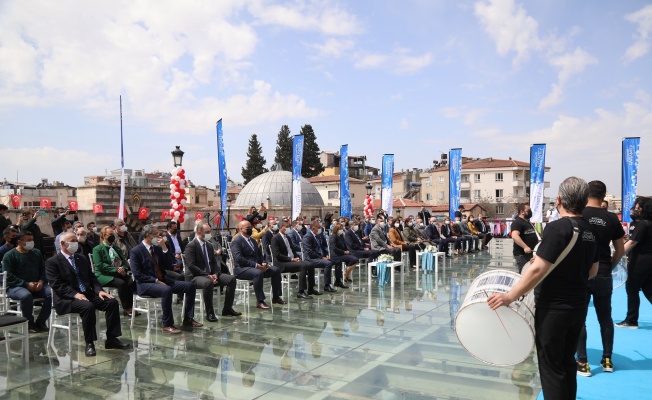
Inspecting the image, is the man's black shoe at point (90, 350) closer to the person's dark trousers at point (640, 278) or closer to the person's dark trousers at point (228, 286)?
the person's dark trousers at point (228, 286)

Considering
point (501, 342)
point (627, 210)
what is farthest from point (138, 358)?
point (627, 210)

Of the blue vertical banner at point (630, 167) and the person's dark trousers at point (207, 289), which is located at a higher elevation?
the blue vertical banner at point (630, 167)

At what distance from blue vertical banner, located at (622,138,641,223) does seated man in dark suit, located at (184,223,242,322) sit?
13.5 m

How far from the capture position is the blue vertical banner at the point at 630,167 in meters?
15.6

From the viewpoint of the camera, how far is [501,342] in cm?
387

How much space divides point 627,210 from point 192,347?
49.2 ft

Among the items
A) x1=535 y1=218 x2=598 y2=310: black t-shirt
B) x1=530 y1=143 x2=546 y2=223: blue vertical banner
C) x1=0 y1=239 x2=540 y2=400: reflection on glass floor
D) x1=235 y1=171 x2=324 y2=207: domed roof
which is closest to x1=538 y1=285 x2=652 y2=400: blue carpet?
x1=0 y1=239 x2=540 y2=400: reflection on glass floor

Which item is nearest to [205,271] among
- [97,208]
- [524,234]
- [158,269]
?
[158,269]

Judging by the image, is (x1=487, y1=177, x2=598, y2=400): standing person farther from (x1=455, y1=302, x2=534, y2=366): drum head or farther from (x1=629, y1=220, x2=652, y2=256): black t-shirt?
(x1=629, y1=220, x2=652, y2=256): black t-shirt

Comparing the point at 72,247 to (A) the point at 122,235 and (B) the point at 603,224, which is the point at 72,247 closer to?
(A) the point at 122,235

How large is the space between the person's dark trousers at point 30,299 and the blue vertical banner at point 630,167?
16.0m

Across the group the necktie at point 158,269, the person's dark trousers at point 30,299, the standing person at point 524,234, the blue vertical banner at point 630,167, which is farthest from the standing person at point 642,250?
the blue vertical banner at point 630,167

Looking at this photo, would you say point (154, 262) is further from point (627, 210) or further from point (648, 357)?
point (627, 210)

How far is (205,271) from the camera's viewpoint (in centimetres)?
793
